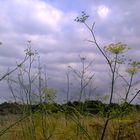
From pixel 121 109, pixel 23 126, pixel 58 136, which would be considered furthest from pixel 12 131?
pixel 121 109

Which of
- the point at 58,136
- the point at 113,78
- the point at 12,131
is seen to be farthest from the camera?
the point at 12,131

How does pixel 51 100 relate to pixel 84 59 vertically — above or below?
below

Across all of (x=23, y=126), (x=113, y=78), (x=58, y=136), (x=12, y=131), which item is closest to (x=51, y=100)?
(x=113, y=78)

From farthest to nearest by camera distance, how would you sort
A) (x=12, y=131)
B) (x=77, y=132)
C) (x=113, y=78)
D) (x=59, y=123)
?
(x=12, y=131) → (x=59, y=123) → (x=77, y=132) → (x=113, y=78)

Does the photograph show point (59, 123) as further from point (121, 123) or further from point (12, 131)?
point (121, 123)

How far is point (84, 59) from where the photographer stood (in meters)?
9.36

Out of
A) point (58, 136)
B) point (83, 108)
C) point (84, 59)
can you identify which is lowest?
point (58, 136)

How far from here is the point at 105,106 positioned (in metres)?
7.07

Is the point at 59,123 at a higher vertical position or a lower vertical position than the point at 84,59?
lower

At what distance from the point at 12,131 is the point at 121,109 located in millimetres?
5196

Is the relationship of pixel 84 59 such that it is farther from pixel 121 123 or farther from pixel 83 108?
pixel 121 123

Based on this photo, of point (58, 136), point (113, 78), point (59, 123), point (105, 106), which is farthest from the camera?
point (59, 123)

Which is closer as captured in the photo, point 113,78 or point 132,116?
point 113,78

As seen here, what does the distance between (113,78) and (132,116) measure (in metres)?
3.17
